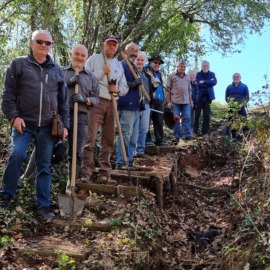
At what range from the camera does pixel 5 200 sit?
5254mm

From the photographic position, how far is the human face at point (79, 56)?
636 centimetres

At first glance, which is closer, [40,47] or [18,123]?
[18,123]

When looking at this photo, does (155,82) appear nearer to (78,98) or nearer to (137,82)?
(137,82)

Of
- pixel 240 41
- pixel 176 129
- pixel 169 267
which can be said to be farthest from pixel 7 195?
pixel 240 41

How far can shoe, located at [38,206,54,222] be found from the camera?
5.43 meters

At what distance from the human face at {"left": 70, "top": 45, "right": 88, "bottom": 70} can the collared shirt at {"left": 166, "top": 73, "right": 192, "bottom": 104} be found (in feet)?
16.3

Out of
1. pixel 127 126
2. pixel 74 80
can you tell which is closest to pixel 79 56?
pixel 74 80

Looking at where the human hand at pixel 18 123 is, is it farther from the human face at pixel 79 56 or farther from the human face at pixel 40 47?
the human face at pixel 79 56

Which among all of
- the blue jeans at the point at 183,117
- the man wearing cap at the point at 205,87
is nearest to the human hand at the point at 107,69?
the blue jeans at the point at 183,117

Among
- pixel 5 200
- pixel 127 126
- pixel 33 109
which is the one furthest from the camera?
pixel 127 126

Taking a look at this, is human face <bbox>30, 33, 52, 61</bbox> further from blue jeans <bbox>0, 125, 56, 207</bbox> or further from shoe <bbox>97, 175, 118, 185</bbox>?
shoe <bbox>97, 175, 118, 185</bbox>

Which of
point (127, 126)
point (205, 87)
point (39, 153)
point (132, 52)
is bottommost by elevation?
point (39, 153)

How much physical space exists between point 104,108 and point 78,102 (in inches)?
29.6

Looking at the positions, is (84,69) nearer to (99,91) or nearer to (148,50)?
(99,91)
